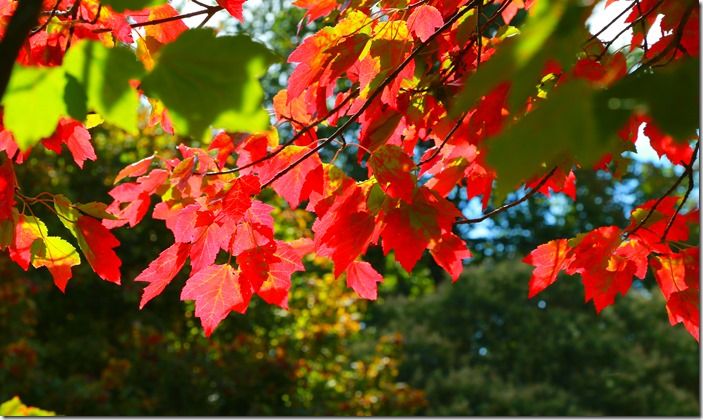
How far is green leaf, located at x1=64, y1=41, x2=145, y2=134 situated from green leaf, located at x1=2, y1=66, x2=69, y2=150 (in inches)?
0.6

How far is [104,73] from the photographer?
0.68m

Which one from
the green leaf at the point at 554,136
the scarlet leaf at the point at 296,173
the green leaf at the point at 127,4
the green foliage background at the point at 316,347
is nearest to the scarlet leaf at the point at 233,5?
the scarlet leaf at the point at 296,173

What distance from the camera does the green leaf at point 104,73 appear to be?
0.68 metres

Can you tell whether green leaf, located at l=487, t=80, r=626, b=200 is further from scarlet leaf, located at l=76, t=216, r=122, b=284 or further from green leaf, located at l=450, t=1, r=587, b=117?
scarlet leaf, located at l=76, t=216, r=122, b=284

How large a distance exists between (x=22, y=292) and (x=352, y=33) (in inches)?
187

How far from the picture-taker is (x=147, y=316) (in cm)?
654

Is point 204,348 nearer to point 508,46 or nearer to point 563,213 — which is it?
point 508,46

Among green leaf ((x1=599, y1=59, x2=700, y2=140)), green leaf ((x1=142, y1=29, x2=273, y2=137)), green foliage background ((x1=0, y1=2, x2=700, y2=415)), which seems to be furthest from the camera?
green foliage background ((x1=0, y1=2, x2=700, y2=415))

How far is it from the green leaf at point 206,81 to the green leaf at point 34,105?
0.08m

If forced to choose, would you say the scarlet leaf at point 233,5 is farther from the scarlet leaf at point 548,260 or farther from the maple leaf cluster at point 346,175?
the scarlet leaf at point 548,260

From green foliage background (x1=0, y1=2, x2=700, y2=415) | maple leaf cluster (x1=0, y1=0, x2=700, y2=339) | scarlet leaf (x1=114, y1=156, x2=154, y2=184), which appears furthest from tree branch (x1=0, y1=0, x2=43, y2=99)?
green foliage background (x1=0, y1=2, x2=700, y2=415)

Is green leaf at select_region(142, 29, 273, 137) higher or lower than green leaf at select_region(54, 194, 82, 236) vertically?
lower

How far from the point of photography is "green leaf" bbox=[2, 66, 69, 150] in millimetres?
675

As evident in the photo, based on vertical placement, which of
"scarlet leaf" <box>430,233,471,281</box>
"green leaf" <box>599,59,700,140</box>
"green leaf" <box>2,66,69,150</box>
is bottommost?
"green leaf" <box>599,59,700,140</box>
